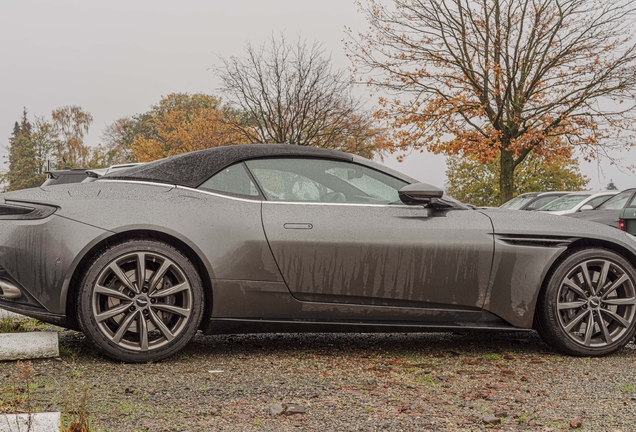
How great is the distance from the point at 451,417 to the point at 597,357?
2.00 meters

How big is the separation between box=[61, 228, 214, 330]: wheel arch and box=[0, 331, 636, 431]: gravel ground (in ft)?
1.09

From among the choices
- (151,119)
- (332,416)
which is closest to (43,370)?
(332,416)

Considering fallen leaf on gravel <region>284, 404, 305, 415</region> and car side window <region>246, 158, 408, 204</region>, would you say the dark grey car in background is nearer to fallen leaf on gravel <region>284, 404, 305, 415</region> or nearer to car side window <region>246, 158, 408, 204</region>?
car side window <region>246, 158, 408, 204</region>

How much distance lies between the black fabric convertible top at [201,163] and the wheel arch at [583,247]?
61.6 inches

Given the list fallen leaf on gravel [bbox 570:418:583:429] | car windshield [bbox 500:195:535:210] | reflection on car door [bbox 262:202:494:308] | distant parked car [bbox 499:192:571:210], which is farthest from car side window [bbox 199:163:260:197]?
car windshield [bbox 500:195:535:210]

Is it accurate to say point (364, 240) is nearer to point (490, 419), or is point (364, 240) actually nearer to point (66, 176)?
point (490, 419)

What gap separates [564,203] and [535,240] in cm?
1244

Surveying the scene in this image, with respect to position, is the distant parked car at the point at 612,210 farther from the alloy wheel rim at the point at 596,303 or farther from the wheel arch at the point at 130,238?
the wheel arch at the point at 130,238

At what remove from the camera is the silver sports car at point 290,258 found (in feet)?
13.6

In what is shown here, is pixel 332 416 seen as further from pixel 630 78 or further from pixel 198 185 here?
pixel 630 78

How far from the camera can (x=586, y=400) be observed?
3.58m

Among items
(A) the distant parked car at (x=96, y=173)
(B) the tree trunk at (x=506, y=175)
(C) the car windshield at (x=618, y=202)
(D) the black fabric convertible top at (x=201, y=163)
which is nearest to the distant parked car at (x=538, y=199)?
(C) the car windshield at (x=618, y=202)

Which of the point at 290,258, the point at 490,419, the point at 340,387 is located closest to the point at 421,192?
the point at 290,258

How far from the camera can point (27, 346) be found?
13.9ft
